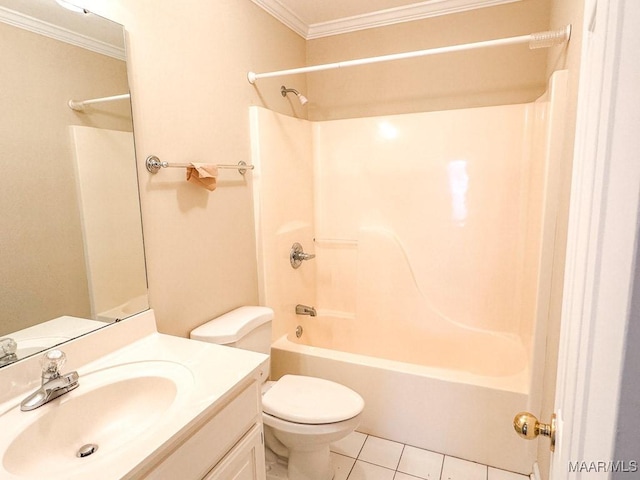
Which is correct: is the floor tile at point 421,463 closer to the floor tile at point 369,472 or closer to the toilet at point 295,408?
the floor tile at point 369,472

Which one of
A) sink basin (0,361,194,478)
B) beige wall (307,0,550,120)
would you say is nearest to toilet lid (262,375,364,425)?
sink basin (0,361,194,478)

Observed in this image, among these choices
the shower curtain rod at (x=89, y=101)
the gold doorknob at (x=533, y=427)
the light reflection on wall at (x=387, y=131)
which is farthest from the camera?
the light reflection on wall at (x=387, y=131)

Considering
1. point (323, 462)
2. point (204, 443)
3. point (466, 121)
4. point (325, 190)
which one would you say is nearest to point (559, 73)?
point (466, 121)

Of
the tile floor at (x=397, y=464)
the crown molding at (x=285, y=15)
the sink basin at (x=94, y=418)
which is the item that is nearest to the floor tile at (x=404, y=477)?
the tile floor at (x=397, y=464)

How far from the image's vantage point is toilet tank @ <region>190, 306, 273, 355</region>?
1.59 meters

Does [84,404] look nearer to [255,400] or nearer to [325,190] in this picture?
[255,400]

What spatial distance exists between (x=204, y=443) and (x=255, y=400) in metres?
0.24

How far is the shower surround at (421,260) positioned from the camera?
5.98ft

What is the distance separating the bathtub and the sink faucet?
1.26 m

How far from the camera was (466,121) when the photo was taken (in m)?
2.27

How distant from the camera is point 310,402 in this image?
1638 millimetres

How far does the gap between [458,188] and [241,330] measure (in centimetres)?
163

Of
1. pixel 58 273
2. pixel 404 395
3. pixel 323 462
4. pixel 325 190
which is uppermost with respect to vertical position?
pixel 325 190

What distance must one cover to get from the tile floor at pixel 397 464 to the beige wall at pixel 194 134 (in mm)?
982
